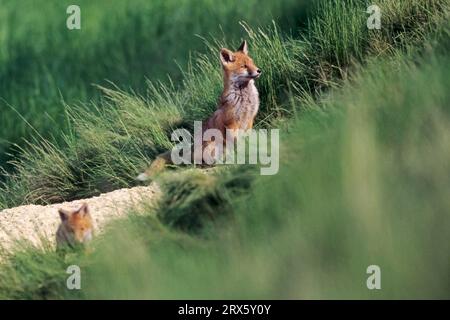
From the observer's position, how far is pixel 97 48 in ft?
43.4

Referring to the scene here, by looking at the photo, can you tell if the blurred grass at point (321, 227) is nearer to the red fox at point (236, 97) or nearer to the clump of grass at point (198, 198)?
the clump of grass at point (198, 198)

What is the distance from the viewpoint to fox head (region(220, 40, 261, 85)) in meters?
10.5

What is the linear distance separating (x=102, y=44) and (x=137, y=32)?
41 centimetres

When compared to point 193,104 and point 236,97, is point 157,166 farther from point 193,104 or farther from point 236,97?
point 193,104

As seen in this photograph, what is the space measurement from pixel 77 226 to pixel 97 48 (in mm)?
5003

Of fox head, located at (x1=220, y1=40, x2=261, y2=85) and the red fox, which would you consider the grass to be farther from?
fox head, located at (x1=220, y1=40, x2=261, y2=85)

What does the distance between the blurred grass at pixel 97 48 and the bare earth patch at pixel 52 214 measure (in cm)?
207

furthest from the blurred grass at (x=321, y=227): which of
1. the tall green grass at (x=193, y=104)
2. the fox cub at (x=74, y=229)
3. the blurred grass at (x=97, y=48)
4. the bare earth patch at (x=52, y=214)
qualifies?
the blurred grass at (x=97, y=48)

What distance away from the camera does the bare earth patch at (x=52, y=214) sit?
903 cm

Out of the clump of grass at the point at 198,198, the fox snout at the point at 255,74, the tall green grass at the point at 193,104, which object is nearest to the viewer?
the clump of grass at the point at 198,198

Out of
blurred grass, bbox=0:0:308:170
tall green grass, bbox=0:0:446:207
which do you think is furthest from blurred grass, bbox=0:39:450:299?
blurred grass, bbox=0:0:308:170
